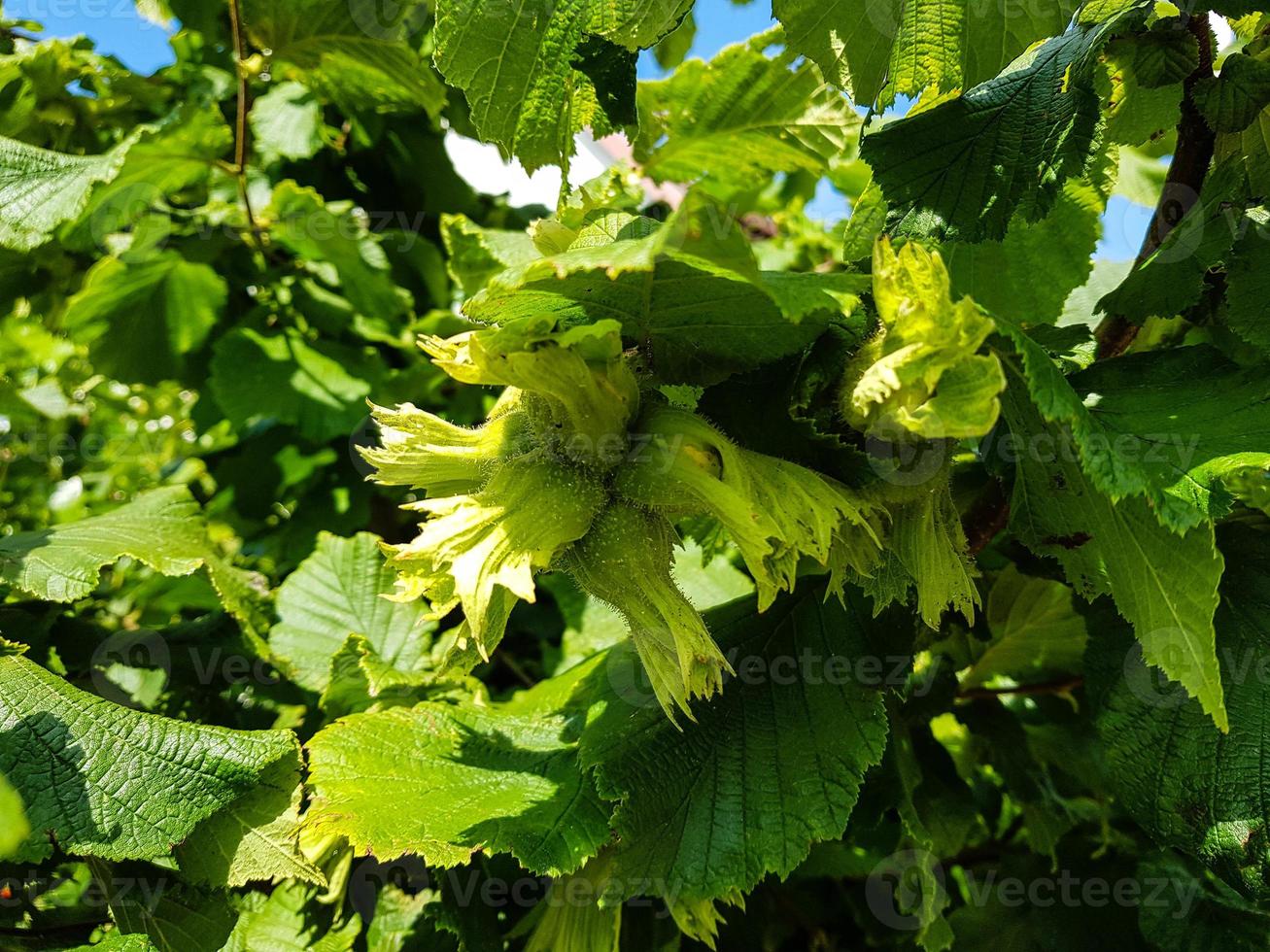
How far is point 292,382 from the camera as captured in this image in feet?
5.47

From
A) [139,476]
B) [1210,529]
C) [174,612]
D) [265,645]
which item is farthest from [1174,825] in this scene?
[139,476]

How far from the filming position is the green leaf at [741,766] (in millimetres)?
Answer: 825

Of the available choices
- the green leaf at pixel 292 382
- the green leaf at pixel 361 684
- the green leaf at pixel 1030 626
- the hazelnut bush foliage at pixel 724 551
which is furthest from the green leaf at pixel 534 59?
the green leaf at pixel 292 382

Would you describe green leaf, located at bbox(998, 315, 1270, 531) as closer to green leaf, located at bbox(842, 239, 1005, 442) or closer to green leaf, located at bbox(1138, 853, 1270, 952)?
green leaf, located at bbox(842, 239, 1005, 442)

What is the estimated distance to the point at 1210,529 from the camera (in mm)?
648

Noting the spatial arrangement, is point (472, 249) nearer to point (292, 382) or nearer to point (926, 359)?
point (292, 382)

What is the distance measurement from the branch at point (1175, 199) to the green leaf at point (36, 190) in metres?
1.18

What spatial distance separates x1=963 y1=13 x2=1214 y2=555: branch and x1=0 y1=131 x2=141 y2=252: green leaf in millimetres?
1182

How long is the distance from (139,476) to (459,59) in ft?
6.14

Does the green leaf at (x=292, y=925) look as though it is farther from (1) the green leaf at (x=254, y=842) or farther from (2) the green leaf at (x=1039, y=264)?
(2) the green leaf at (x=1039, y=264)

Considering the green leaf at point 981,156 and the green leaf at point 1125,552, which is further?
the green leaf at point 981,156

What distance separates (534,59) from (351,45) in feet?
3.25

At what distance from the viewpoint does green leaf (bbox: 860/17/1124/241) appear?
0.84 m

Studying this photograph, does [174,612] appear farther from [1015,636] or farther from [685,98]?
[1015,636]
